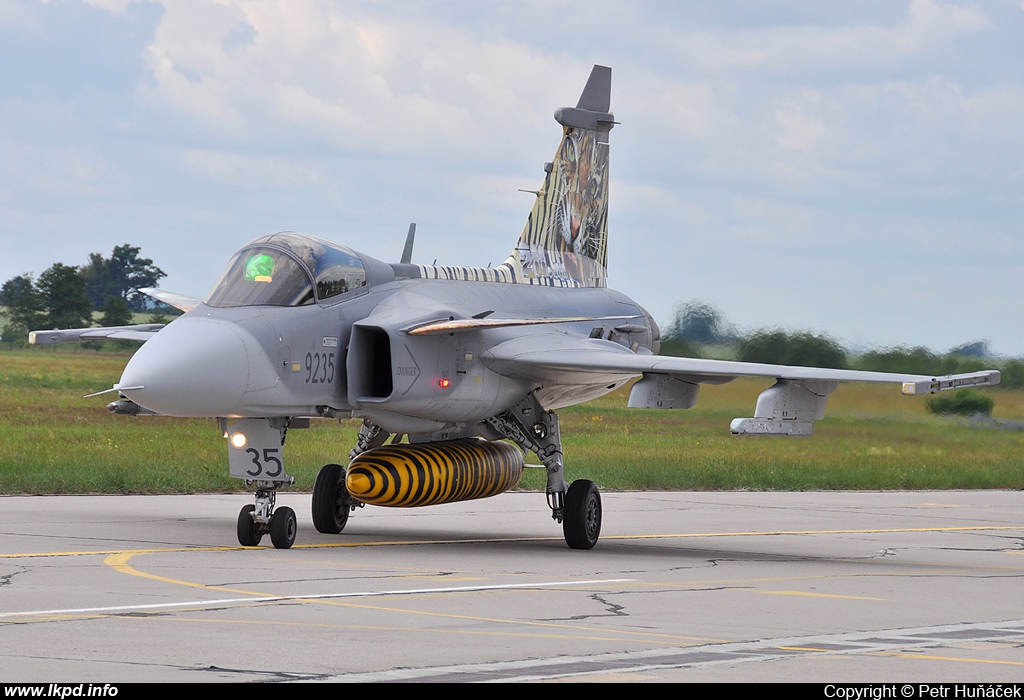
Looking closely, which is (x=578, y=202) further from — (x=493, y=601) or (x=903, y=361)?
(x=493, y=601)

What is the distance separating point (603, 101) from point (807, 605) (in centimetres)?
1196

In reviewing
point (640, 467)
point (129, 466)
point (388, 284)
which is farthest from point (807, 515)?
point (129, 466)

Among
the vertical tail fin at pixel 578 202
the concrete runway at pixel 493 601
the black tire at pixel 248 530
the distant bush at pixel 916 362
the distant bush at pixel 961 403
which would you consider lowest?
the concrete runway at pixel 493 601

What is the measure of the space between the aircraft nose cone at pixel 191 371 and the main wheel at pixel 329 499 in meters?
3.13

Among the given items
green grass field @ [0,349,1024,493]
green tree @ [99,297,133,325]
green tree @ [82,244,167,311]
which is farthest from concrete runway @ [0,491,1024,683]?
green tree @ [82,244,167,311]

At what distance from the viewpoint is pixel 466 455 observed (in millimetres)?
15805

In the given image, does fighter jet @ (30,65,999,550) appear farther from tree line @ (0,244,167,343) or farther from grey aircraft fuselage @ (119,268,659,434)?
tree line @ (0,244,167,343)

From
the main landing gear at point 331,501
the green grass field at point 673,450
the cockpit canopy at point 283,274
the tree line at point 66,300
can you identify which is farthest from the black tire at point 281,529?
the tree line at point 66,300

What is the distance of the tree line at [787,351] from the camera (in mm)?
22922

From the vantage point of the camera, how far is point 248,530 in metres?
13.9

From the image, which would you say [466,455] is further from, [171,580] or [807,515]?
[807,515]

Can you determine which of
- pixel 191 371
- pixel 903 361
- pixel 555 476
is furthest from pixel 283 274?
pixel 903 361

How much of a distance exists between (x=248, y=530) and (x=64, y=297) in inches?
2268

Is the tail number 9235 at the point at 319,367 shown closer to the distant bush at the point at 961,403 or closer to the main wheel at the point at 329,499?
the main wheel at the point at 329,499
